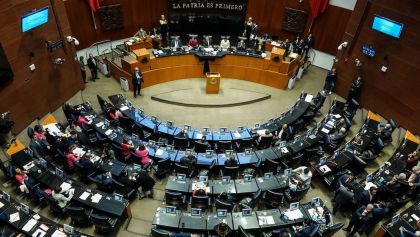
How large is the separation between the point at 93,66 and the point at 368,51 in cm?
1391

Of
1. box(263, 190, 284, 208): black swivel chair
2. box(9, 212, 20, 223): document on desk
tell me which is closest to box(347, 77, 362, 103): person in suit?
box(263, 190, 284, 208): black swivel chair

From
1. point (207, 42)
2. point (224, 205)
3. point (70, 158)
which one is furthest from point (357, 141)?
point (70, 158)

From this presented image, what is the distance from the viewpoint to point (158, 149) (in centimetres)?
1223

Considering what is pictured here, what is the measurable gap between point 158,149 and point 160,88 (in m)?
5.92

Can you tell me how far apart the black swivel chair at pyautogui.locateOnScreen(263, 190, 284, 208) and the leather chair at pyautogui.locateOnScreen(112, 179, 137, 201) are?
444cm

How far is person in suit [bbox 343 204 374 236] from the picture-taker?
9.43 metres

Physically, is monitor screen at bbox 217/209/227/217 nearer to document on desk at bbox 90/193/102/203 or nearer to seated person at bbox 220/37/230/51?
document on desk at bbox 90/193/102/203

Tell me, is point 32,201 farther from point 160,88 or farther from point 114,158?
point 160,88

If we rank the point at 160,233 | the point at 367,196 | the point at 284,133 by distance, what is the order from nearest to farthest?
the point at 160,233
the point at 367,196
the point at 284,133

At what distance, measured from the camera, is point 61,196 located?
9766 millimetres

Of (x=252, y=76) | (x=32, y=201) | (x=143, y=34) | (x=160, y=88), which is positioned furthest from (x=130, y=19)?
(x=32, y=201)

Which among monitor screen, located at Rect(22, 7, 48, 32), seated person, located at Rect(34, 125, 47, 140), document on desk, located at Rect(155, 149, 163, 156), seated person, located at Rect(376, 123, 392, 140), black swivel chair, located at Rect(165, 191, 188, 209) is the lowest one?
black swivel chair, located at Rect(165, 191, 188, 209)

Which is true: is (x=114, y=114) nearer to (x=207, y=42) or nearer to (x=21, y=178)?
(x=21, y=178)

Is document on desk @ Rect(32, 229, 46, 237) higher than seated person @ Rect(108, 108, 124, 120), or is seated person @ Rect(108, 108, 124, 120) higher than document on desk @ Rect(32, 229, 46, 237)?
seated person @ Rect(108, 108, 124, 120)
